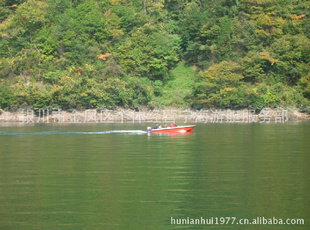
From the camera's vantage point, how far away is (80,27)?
60844mm

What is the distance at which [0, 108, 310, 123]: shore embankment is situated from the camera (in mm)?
55438

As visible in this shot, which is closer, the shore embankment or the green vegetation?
the shore embankment

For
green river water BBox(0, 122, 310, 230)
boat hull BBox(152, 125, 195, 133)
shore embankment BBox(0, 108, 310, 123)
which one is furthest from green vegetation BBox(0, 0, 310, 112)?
green river water BBox(0, 122, 310, 230)

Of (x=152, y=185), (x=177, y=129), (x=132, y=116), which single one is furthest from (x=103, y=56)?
(x=152, y=185)

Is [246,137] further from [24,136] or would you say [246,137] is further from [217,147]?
[24,136]

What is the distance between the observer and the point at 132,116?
5638 cm

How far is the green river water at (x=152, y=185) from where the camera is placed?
13.1 m

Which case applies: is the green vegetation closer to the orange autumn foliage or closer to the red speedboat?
the orange autumn foliage

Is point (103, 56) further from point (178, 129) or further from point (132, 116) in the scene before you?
point (178, 129)

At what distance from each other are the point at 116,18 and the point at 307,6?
23.7 m

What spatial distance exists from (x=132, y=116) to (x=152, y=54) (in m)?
9.04

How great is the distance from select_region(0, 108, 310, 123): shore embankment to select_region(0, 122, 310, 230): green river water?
26.1 meters

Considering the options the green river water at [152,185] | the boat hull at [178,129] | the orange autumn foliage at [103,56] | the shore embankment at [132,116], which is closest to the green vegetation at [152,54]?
the orange autumn foliage at [103,56]

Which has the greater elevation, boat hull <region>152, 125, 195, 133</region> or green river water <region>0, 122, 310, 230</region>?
boat hull <region>152, 125, 195, 133</region>
